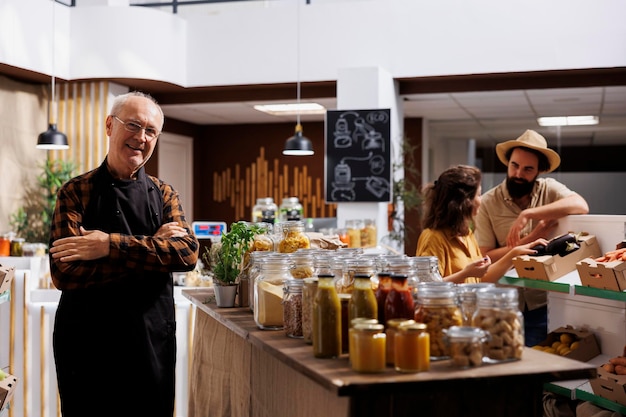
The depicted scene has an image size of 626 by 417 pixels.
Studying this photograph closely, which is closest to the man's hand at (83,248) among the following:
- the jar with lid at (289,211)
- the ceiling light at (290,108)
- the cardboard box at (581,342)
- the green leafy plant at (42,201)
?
the cardboard box at (581,342)

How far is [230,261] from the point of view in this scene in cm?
307

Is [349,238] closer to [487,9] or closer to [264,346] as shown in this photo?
[487,9]

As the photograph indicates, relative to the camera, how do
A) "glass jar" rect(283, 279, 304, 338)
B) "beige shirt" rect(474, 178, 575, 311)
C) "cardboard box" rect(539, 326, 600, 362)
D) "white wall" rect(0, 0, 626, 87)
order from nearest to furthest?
"glass jar" rect(283, 279, 304, 338) < "cardboard box" rect(539, 326, 600, 362) < "beige shirt" rect(474, 178, 575, 311) < "white wall" rect(0, 0, 626, 87)

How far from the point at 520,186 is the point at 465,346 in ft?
7.57

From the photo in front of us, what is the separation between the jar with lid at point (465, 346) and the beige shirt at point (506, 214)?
2.09 metres

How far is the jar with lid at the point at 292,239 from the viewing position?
9.87ft

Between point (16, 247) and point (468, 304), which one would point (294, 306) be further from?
point (16, 247)

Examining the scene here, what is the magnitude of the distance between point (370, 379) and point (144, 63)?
7.53 meters

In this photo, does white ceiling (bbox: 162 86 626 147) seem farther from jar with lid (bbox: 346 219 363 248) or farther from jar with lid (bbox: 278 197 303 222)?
jar with lid (bbox: 346 219 363 248)

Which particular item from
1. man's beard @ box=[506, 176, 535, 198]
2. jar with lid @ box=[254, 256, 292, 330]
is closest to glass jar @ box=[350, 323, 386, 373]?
jar with lid @ box=[254, 256, 292, 330]

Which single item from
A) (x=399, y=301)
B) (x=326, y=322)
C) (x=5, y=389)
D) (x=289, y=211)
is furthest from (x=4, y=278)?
(x=289, y=211)

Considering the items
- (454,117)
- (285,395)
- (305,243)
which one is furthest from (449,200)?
(454,117)

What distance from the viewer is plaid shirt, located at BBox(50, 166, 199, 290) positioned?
2711 millimetres

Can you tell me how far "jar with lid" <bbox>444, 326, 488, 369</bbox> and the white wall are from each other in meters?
6.51
